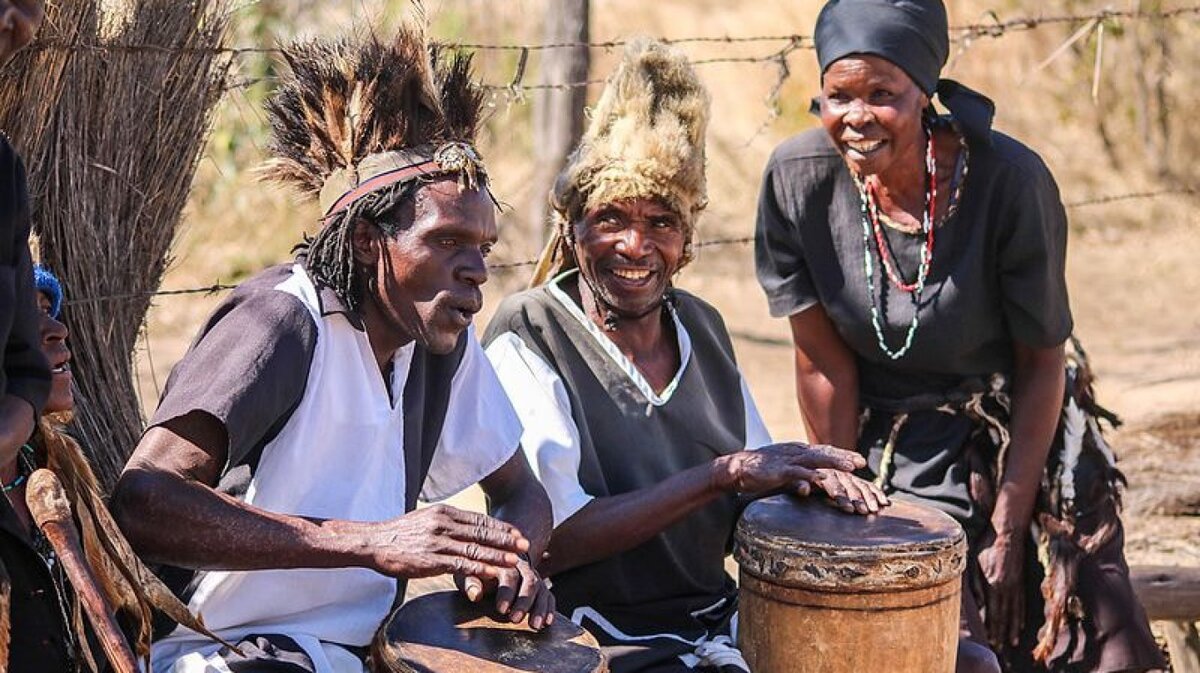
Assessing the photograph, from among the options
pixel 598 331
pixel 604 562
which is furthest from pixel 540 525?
pixel 598 331

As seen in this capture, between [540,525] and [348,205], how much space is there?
76 cm

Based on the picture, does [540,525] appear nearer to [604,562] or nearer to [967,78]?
[604,562]

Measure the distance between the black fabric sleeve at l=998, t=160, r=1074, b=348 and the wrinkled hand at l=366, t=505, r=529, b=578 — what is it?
176 centimetres

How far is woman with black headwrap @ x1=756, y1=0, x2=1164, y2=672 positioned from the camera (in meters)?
4.14

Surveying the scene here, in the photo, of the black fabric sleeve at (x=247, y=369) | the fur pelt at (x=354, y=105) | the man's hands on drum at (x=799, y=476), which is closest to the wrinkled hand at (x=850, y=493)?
A: the man's hands on drum at (x=799, y=476)

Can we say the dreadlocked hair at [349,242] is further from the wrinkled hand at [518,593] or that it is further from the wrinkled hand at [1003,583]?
the wrinkled hand at [1003,583]

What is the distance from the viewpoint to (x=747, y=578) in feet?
11.5

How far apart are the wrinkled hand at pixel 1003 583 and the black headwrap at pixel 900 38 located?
41.1 inches

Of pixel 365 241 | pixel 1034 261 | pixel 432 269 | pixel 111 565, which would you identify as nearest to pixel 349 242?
pixel 365 241

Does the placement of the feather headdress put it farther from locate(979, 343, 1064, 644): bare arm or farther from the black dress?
locate(979, 343, 1064, 644): bare arm

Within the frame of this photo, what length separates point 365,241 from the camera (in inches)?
129

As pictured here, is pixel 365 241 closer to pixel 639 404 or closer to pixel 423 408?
pixel 423 408

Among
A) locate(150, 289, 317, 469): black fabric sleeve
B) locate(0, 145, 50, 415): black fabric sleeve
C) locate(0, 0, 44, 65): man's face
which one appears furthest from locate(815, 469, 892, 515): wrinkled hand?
locate(0, 0, 44, 65): man's face

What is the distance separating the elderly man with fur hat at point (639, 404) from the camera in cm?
362
